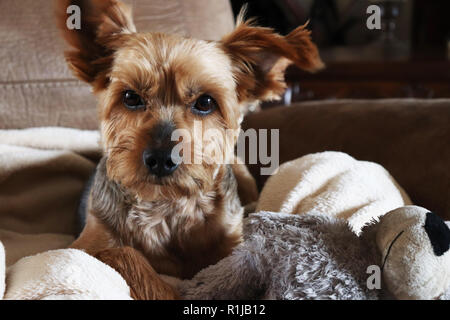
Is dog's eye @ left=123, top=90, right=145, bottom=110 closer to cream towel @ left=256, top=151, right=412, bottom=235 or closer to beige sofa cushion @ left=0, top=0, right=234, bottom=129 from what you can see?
cream towel @ left=256, top=151, right=412, bottom=235

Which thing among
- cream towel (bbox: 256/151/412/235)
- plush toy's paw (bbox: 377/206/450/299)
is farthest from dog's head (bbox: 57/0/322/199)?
plush toy's paw (bbox: 377/206/450/299)

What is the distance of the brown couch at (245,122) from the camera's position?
1271 millimetres

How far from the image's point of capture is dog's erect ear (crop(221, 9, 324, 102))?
1075 mm

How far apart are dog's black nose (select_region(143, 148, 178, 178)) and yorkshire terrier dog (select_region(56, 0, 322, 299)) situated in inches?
1.0

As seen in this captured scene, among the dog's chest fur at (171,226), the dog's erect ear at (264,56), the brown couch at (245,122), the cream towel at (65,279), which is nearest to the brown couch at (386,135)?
the brown couch at (245,122)

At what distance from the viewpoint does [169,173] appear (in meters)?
0.94

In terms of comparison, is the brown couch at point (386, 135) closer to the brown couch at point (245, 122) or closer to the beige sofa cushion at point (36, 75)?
the brown couch at point (245, 122)

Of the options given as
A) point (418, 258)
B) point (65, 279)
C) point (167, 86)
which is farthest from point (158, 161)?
point (418, 258)

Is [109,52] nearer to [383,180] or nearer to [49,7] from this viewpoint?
[49,7]

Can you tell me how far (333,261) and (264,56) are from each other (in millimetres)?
621

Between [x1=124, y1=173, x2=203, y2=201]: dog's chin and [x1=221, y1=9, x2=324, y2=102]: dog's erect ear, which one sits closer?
[x1=124, y1=173, x2=203, y2=201]: dog's chin
